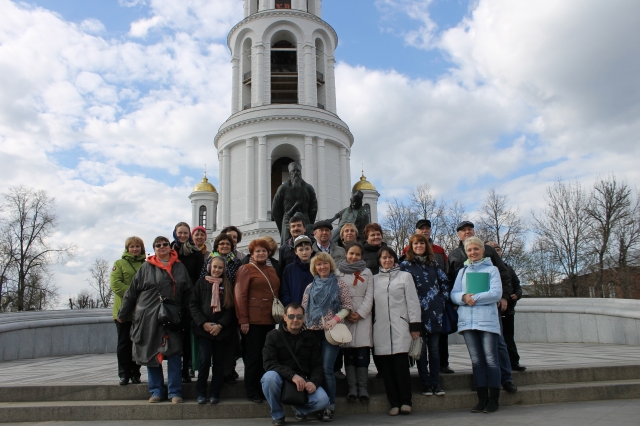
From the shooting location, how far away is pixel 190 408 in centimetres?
583

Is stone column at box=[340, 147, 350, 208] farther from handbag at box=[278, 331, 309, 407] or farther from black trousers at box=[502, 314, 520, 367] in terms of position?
handbag at box=[278, 331, 309, 407]

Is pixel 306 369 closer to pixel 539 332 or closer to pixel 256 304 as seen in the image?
pixel 256 304

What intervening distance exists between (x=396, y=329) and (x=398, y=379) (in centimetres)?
56

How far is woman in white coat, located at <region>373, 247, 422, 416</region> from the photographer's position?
5730 millimetres

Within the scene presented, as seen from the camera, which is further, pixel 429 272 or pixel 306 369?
pixel 429 272

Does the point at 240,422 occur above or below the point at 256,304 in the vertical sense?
below

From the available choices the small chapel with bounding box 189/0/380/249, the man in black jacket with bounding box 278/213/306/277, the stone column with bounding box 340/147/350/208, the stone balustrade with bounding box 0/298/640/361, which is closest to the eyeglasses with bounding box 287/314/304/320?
the man in black jacket with bounding box 278/213/306/277

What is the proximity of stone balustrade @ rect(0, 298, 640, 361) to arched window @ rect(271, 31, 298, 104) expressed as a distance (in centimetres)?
2875

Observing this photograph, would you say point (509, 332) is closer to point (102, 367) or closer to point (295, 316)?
point (295, 316)

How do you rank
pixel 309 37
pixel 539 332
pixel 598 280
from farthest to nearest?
pixel 309 37 → pixel 598 280 → pixel 539 332

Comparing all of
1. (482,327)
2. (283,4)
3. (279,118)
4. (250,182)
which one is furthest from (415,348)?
(283,4)

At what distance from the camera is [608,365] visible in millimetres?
6969

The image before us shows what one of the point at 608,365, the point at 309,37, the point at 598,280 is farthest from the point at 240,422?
the point at 309,37

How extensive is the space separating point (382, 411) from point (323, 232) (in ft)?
7.70
